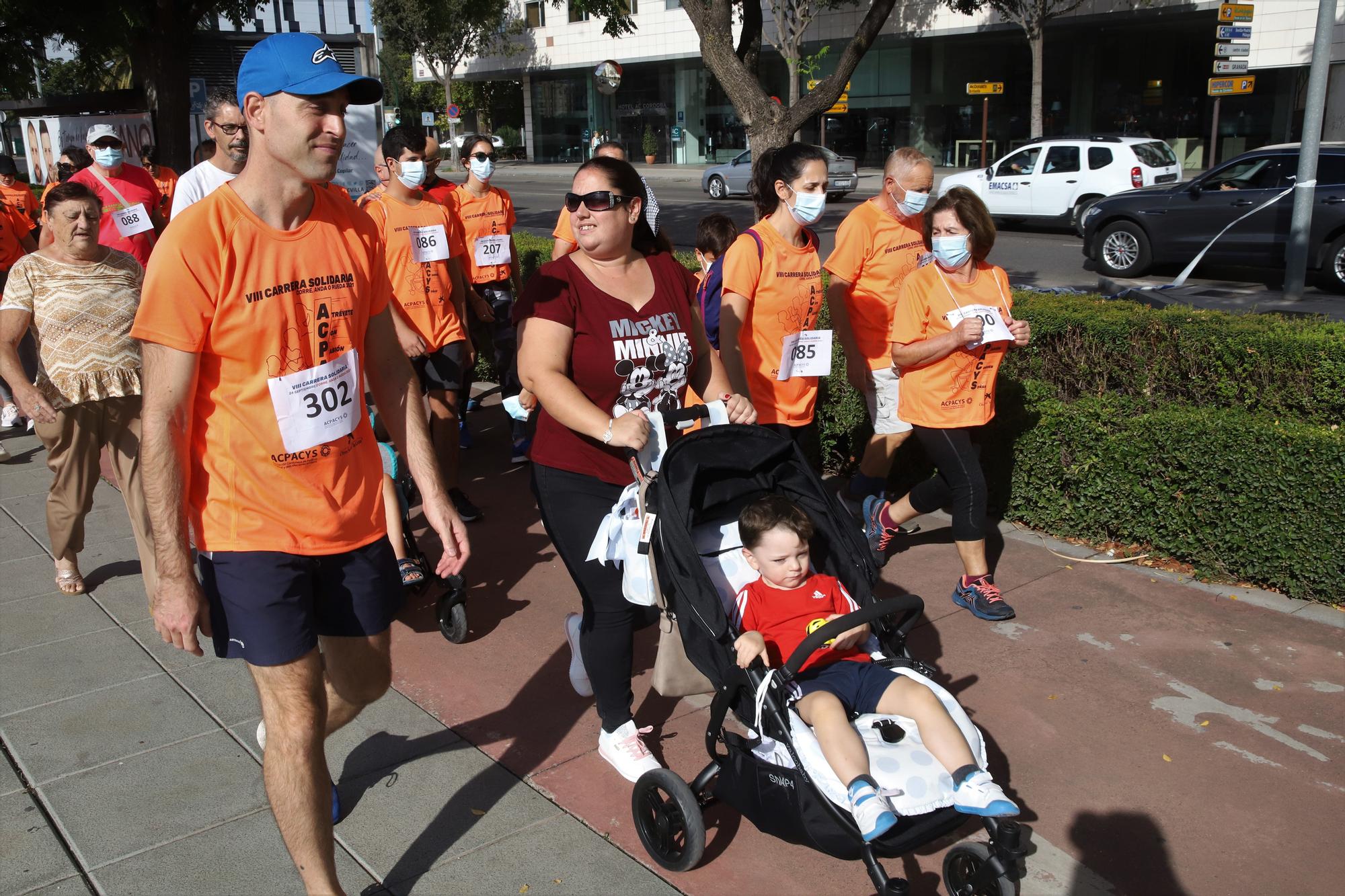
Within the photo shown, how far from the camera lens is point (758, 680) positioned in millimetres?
3078

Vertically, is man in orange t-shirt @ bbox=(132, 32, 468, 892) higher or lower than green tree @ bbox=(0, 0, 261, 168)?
lower

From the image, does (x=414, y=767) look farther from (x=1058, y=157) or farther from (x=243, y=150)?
(x=1058, y=157)

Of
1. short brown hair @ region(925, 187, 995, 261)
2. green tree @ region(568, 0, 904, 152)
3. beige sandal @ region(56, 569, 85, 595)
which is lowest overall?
beige sandal @ region(56, 569, 85, 595)

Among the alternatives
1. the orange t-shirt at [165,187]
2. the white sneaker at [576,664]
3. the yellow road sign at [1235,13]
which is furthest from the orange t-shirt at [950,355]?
the yellow road sign at [1235,13]

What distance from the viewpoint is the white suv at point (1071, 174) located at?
20016 millimetres

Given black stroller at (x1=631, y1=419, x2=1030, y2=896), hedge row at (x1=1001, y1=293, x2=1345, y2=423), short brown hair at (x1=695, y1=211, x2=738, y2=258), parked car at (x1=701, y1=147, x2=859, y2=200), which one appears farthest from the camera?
parked car at (x1=701, y1=147, x2=859, y2=200)

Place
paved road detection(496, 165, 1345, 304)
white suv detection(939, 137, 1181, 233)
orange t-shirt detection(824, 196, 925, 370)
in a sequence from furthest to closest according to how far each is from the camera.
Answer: white suv detection(939, 137, 1181, 233), paved road detection(496, 165, 1345, 304), orange t-shirt detection(824, 196, 925, 370)

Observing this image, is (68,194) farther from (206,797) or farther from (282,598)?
(282,598)

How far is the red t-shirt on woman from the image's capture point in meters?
3.54

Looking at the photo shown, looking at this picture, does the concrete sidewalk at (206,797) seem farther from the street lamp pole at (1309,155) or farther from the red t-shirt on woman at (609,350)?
the street lamp pole at (1309,155)

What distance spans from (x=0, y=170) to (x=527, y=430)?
6.68 m

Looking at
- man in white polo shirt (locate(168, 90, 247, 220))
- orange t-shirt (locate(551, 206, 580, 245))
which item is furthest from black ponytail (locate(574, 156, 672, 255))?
orange t-shirt (locate(551, 206, 580, 245))

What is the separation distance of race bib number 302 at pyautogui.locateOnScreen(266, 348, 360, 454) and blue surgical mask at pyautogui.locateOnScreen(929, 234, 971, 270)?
2.82m

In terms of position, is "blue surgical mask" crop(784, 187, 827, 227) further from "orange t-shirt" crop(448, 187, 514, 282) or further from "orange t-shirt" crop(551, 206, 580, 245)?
"orange t-shirt" crop(448, 187, 514, 282)
